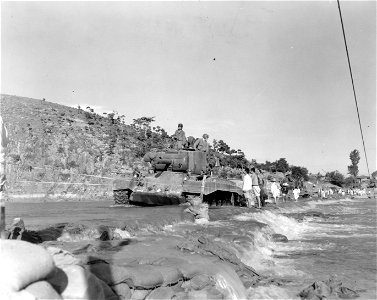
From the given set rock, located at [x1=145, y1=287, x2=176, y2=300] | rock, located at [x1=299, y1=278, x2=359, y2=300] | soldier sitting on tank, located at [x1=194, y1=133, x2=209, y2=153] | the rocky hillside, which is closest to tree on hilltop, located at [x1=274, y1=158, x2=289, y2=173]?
the rocky hillside

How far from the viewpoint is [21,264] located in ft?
9.39

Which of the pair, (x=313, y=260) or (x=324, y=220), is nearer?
(x=313, y=260)

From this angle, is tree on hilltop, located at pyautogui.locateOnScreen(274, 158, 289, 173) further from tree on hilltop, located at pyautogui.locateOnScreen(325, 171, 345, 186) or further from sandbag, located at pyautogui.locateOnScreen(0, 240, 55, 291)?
sandbag, located at pyautogui.locateOnScreen(0, 240, 55, 291)

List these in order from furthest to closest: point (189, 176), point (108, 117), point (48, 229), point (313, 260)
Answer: point (108, 117) < point (189, 176) < point (313, 260) < point (48, 229)

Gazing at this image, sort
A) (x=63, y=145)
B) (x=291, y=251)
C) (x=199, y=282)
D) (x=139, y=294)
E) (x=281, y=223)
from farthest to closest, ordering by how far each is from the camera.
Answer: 1. (x=63, y=145)
2. (x=281, y=223)
3. (x=291, y=251)
4. (x=199, y=282)
5. (x=139, y=294)

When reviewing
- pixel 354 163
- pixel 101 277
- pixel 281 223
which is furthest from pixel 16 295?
pixel 354 163

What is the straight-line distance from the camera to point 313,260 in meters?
8.03

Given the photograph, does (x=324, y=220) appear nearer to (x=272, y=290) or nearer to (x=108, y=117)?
(x=272, y=290)

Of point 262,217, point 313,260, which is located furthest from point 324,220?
point 313,260

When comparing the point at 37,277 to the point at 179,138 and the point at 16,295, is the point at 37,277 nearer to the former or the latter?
the point at 16,295

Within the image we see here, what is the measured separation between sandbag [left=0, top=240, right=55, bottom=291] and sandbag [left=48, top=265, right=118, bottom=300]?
0.16 metres

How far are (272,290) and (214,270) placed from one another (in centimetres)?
97

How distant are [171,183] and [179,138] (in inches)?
115

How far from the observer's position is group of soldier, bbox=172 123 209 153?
18.6 metres
